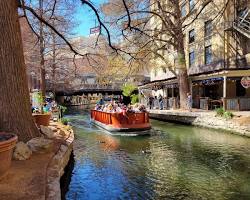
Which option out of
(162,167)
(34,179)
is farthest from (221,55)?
(34,179)

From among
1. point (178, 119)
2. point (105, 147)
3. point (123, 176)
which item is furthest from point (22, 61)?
point (178, 119)

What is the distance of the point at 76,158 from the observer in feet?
53.5

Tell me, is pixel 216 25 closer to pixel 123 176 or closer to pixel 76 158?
pixel 76 158

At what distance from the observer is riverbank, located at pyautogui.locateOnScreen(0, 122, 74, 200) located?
7.34 m

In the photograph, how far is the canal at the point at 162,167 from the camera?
35.8 feet

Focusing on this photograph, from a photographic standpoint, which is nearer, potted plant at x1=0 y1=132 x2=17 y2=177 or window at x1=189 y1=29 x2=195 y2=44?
potted plant at x1=0 y1=132 x2=17 y2=177

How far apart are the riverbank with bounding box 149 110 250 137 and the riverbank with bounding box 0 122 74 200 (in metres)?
13.7

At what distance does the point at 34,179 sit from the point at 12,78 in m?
3.82

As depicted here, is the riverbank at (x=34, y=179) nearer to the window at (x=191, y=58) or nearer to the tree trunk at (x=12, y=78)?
the tree trunk at (x=12, y=78)

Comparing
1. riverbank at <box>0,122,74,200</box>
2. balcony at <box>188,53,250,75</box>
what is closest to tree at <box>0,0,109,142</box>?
riverbank at <box>0,122,74,200</box>

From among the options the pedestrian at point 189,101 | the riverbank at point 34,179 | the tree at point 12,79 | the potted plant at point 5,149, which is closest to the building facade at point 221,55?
the pedestrian at point 189,101

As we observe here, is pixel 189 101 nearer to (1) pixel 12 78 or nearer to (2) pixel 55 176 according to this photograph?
(1) pixel 12 78

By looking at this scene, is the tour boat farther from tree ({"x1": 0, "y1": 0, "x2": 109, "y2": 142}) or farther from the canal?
tree ({"x1": 0, "y1": 0, "x2": 109, "y2": 142})

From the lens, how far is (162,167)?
14266 millimetres
